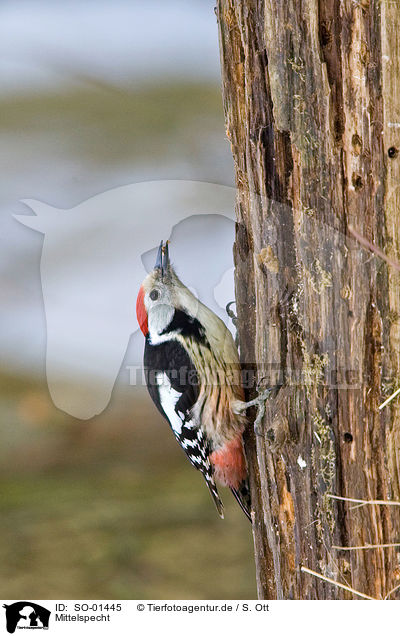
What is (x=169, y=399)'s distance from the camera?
1724 mm

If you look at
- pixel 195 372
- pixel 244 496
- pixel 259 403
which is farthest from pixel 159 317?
pixel 244 496

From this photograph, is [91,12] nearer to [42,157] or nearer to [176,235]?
[42,157]

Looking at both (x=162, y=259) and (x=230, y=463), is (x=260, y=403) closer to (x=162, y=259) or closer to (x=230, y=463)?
(x=230, y=463)

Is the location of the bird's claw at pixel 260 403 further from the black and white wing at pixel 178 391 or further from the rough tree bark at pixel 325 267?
the black and white wing at pixel 178 391

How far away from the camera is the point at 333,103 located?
110 cm

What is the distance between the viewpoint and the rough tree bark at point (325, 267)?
106 cm

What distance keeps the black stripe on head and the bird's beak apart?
0.43 ft

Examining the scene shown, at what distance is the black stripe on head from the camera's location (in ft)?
5.37

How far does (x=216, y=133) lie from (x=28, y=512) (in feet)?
5.86

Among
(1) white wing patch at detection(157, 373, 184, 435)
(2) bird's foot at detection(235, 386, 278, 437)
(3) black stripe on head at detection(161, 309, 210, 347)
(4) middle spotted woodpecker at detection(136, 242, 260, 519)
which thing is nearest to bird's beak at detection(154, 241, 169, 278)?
(4) middle spotted woodpecker at detection(136, 242, 260, 519)
